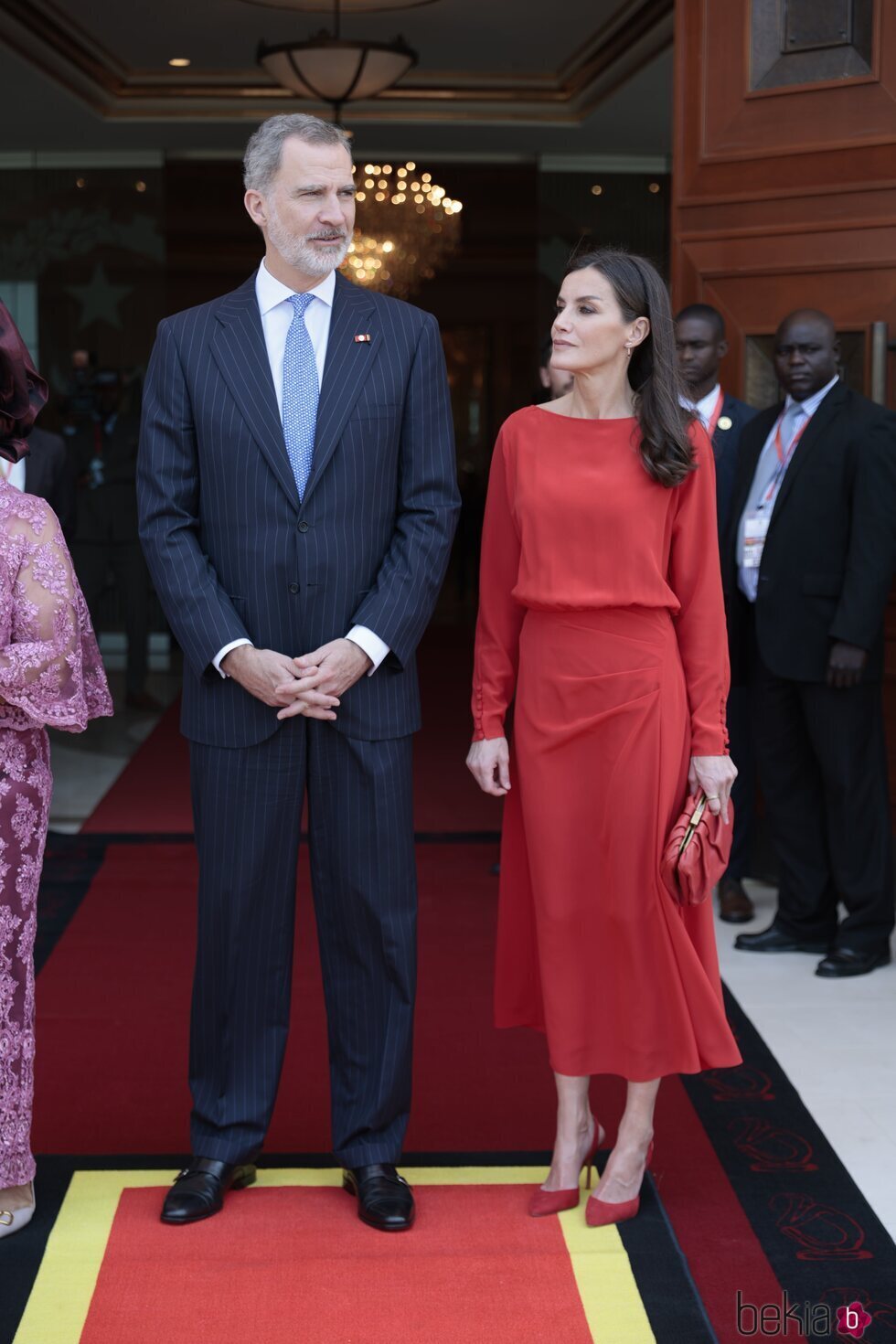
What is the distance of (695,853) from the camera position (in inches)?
108

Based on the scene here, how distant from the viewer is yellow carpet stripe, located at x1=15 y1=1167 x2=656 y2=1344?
2.52 meters

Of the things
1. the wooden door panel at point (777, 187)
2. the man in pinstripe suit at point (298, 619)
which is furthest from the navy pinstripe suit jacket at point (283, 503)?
the wooden door panel at point (777, 187)

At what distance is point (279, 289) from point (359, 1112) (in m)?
1.51

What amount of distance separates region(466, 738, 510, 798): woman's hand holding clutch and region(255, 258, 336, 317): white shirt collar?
0.86m

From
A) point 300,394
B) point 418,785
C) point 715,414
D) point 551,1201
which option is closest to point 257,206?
point 300,394

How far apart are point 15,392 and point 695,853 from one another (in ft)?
4.70

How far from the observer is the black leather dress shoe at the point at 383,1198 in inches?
111

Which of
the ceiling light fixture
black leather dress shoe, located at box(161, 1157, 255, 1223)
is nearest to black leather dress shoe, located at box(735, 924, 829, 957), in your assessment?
black leather dress shoe, located at box(161, 1157, 255, 1223)

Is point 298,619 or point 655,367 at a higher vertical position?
point 655,367

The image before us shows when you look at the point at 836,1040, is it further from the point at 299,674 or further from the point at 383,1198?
the point at 299,674

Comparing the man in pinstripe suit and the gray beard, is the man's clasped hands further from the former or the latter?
the gray beard

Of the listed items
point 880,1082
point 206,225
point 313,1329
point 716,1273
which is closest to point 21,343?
point 313,1329

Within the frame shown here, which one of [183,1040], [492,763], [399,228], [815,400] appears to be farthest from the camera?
[399,228]

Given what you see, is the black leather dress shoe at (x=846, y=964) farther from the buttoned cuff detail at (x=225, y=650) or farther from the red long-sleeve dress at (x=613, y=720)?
the buttoned cuff detail at (x=225, y=650)
